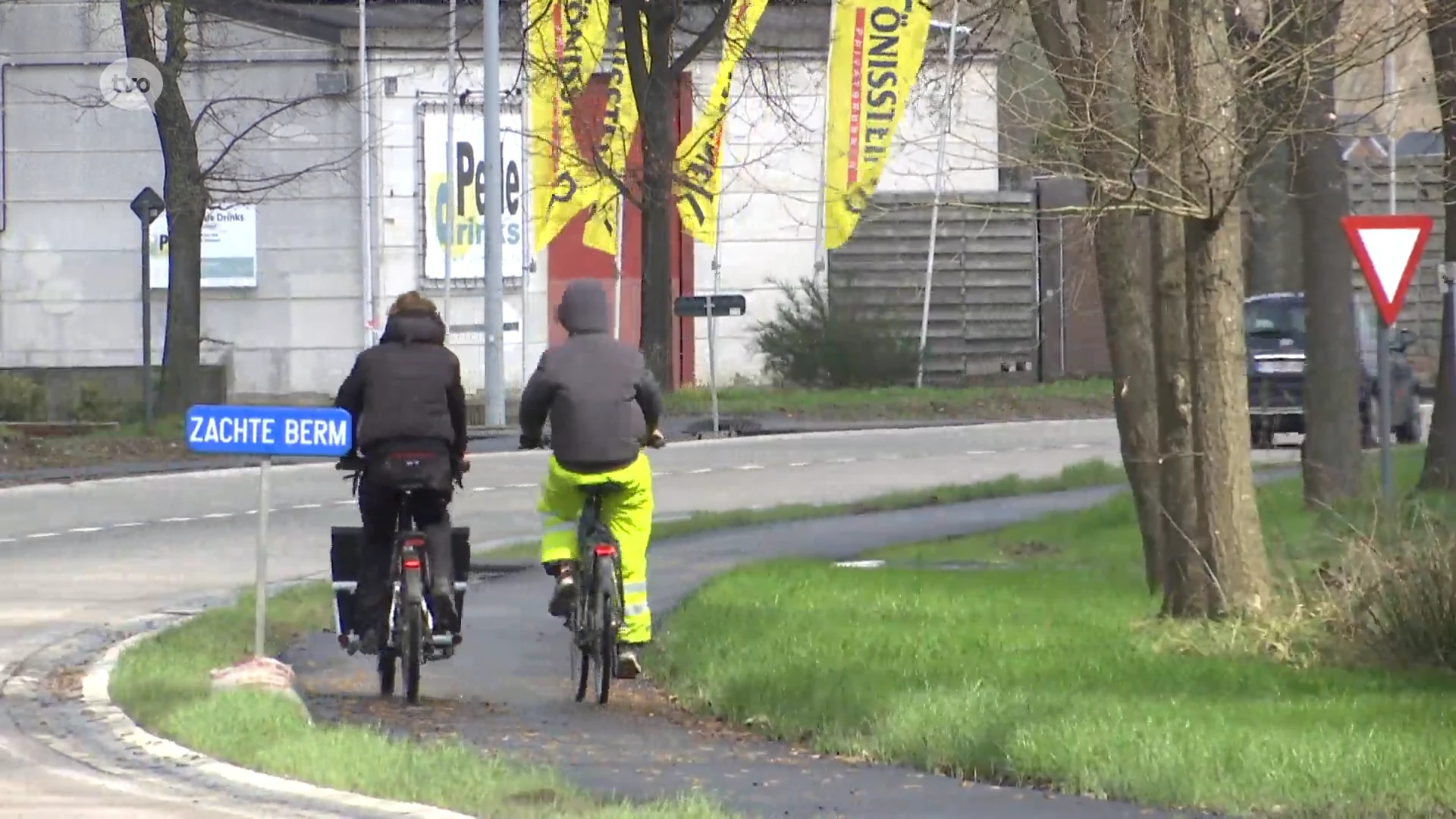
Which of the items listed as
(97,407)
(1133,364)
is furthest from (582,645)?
(97,407)

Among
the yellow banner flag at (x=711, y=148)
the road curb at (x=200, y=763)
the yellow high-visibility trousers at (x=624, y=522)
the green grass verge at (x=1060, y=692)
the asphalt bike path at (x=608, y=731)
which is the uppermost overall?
the yellow banner flag at (x=711, y=148)

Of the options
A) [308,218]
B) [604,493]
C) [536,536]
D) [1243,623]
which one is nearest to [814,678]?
[604,493]

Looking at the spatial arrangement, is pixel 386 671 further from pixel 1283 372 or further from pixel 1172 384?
pixel 1283 372

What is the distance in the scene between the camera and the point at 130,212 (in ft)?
146

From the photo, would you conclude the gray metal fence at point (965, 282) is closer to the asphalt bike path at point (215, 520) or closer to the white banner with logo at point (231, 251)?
the asphalt bike path at point (215, 520)

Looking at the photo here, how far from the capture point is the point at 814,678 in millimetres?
10242

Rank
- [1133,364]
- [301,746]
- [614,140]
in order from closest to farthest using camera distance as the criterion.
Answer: [301,746], [1133,364], [614,140]

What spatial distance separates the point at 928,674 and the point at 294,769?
9.47 ft

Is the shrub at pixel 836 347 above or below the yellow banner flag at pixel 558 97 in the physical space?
below

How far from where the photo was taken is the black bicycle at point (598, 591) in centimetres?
1038

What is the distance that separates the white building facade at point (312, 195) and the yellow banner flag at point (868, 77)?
3.82m

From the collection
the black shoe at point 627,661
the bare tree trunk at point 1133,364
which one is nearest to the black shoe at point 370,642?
the black shoe at point 627,661

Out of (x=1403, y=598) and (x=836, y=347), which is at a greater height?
A: (x=836, y=347)

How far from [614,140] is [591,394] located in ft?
95.6
